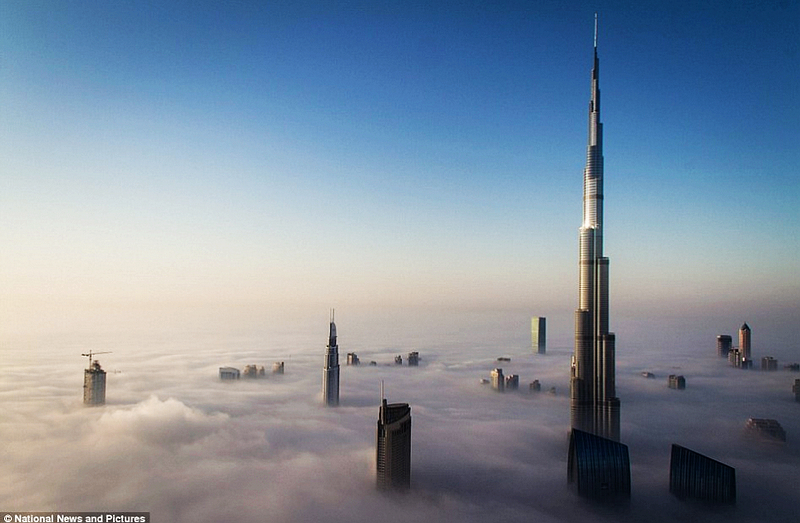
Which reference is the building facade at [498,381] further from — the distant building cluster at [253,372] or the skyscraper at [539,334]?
the distant building cluster at [253,372]

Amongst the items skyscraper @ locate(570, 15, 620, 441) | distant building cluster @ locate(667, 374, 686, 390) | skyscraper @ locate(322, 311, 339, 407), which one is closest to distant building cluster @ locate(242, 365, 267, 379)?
skyscraper @ locate(322, 311, 339, 407)

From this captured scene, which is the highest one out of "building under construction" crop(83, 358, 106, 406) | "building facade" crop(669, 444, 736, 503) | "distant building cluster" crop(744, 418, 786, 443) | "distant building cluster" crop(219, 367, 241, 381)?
"building under construction" crop(83, 358, 106, 406)

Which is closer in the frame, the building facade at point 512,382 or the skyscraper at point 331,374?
the skyscraper at point 331,374

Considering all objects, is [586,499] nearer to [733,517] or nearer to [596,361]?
[733,517]

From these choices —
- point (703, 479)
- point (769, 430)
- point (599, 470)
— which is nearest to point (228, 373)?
point (599, 470)

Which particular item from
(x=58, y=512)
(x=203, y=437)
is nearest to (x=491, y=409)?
(x=203, y=437)

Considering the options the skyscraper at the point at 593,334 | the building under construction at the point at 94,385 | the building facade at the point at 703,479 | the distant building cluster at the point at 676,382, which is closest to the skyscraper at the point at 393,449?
the building facade at the point at 703,479

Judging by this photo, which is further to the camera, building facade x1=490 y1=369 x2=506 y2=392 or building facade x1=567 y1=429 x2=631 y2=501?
building facade x1=490 y1=369 x2=506 y2=392

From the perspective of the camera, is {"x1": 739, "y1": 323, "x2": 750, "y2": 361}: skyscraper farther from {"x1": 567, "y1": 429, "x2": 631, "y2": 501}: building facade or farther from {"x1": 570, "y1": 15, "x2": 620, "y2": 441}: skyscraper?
{"x1": 567, "y1": 429, "x2": 631, "y2": 501}: building facade
